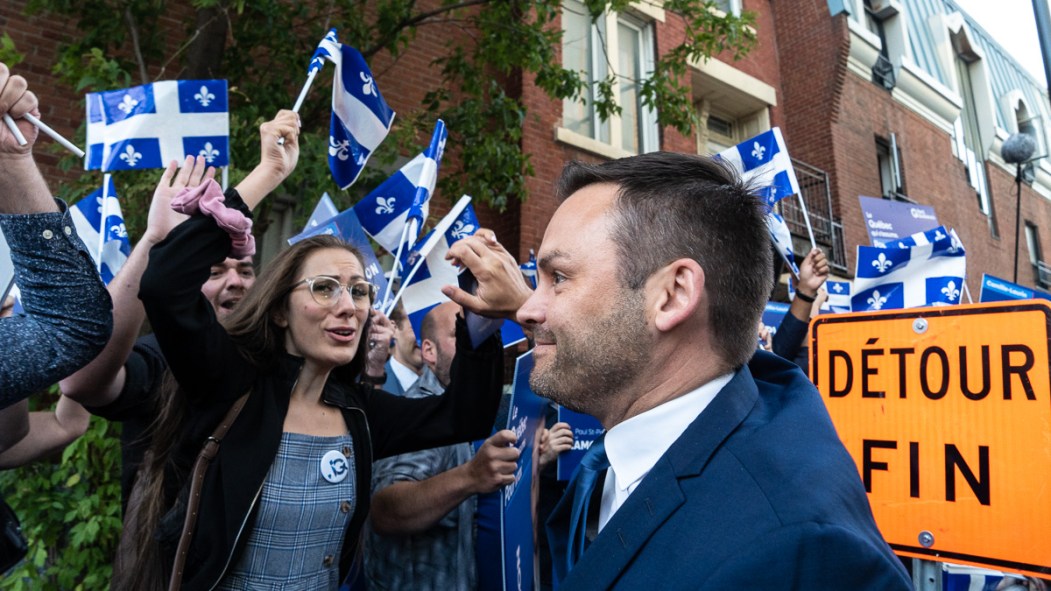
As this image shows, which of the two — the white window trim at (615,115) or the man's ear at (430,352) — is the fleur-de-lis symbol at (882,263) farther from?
the white window trim at (615,115)

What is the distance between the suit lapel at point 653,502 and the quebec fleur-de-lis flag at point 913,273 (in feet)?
15.5

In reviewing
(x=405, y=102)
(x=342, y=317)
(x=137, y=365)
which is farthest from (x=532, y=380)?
(x=405, y=102)

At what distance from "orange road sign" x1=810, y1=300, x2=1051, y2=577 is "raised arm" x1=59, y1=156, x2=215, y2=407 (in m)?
2.37

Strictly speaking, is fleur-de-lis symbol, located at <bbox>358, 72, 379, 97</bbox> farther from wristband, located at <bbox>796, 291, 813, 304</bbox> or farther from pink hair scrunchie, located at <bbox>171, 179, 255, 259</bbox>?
wristband, located at <bbox>796, 291, 813, 304</bbox>

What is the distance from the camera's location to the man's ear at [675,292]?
4.58ft

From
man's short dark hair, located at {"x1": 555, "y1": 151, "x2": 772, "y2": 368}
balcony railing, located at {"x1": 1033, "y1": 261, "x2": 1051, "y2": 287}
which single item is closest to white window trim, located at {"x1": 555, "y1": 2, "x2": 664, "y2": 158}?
man's short dark hair, located at {"x1": 555, "y1": 151, "x2": 772, "y2": 368}

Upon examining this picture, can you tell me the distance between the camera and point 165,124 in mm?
3389

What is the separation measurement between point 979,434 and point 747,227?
1399 millimetres

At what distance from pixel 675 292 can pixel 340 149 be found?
2774 millimetres

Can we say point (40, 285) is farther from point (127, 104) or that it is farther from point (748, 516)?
point (127, 104)

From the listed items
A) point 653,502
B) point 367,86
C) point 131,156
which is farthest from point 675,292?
point 131,156

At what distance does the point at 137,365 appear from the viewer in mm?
2129

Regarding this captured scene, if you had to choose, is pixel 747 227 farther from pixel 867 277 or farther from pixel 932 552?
pixel 867 277

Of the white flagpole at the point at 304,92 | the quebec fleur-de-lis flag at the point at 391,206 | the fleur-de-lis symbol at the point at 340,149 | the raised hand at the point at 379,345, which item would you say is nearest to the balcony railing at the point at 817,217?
the quebec fleur-de-lis flag at the point at 391,206
